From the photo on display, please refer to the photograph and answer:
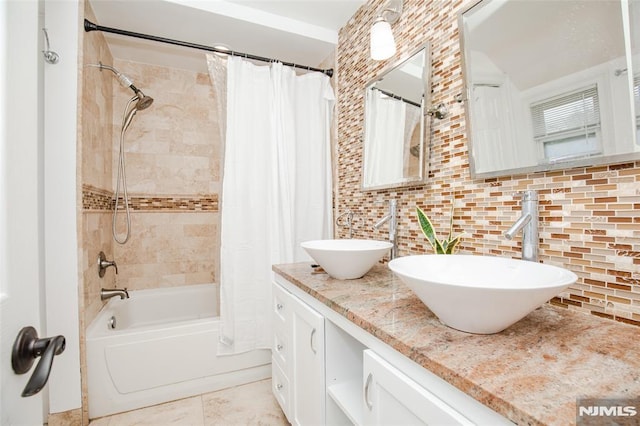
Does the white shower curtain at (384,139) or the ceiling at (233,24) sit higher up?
the ceiling at (233,24)

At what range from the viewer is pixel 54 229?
4.96 ft

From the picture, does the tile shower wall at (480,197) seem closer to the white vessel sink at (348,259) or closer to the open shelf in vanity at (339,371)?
the white vessel sink at (348,259)

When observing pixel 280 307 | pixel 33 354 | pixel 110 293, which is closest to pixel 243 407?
pixel 280 307

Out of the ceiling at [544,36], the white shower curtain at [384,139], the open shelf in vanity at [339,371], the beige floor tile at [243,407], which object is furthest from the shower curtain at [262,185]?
the ceiling at [544,36]

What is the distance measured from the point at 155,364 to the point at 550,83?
7.37ft

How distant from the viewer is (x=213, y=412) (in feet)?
5.57

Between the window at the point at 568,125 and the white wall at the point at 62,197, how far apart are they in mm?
2030

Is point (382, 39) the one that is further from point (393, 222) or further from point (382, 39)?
point (393, 222)

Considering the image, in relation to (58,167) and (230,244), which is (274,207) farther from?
(58,167)

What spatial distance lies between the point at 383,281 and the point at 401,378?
59cm

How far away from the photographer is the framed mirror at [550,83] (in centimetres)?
78

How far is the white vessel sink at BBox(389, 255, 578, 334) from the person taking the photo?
62 cm

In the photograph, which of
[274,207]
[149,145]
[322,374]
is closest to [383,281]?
[322,374]

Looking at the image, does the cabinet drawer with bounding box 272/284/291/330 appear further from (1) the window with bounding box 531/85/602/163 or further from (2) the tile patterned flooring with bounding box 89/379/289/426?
(1) the window with bounding box 531/85/602/163
